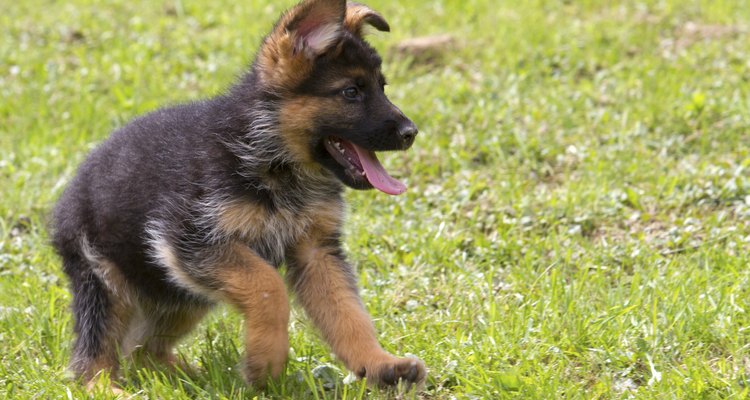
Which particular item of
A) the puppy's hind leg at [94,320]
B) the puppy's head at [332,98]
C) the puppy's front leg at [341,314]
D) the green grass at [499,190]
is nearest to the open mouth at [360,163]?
the puppy's head at [332,98]

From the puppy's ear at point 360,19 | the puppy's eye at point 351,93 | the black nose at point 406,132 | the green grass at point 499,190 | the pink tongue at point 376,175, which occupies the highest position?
the puppy's ear at point 360,19

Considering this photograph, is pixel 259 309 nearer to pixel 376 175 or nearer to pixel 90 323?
pixel 376 175

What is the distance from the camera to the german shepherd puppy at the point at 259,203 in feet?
15.5

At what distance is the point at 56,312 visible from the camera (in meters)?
5.72

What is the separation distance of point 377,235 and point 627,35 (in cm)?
383

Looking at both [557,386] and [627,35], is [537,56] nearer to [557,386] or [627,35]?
[627,35]

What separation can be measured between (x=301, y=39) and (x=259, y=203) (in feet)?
2.48

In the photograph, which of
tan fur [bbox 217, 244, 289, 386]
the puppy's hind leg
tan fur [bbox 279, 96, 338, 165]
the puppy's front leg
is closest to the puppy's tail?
the puppy's hind leg

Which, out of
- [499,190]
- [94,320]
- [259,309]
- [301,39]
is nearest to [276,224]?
[259,309]

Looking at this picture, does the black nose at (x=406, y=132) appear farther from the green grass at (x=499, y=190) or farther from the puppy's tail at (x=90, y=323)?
the puppy's tail at (x=90, y=323)

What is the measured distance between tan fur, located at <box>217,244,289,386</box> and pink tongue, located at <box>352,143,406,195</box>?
23.8 inches

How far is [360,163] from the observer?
193 inches

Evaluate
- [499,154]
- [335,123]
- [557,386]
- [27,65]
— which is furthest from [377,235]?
[27,65]

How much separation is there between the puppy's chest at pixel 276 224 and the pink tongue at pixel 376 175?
30 cm
